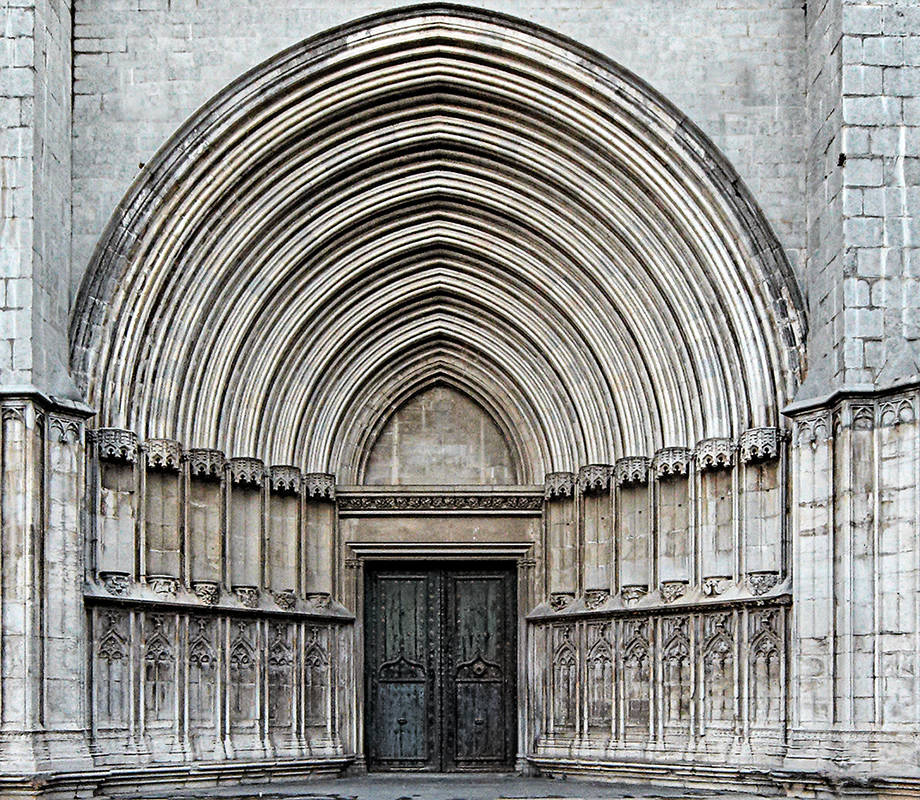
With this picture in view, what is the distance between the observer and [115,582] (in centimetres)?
1369

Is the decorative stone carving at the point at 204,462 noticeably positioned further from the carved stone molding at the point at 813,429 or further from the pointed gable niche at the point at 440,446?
the carved stone molding at the point at 813,429

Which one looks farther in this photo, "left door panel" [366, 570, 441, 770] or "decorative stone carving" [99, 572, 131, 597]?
"left door panel" [366, 570, 441, 770]

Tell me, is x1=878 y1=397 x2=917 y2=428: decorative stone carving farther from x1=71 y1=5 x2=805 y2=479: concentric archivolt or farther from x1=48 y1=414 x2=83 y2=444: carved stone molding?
x1=48 y1=414 x2=83 y2=444: carved stone molding

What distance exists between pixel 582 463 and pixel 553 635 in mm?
1646

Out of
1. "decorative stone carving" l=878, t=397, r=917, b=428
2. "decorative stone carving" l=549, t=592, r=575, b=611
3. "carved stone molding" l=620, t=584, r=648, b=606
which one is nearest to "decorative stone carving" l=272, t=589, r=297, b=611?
"decorative stone carving" l=549, t=592, r=575, b=611

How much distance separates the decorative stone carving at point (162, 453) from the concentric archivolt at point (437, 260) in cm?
16

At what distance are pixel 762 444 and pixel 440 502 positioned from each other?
3.85 m

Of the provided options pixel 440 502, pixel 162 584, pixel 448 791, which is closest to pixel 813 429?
pixel 448 791

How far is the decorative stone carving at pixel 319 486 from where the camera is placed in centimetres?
1591

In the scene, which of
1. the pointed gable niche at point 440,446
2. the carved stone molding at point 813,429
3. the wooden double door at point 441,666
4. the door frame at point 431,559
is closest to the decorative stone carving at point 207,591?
the door frame at point 431,559

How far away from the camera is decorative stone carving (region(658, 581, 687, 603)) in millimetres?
14545

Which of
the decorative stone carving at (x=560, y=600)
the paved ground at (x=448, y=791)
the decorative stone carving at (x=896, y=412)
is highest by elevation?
the decorative stone carving at (x=896, y=412)

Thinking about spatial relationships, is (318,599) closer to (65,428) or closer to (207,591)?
(207,591)

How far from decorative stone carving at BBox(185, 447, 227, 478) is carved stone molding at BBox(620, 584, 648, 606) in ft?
12.2
